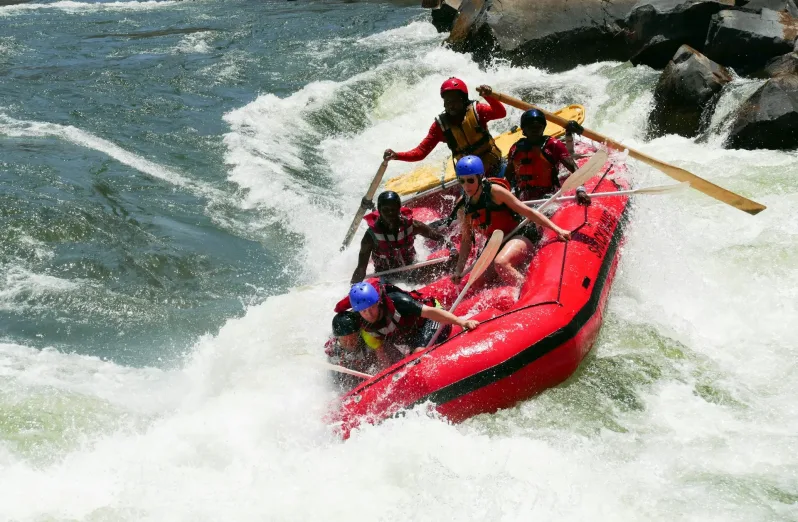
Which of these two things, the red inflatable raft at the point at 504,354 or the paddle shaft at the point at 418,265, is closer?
the red inflatable raft at the point at 504,354

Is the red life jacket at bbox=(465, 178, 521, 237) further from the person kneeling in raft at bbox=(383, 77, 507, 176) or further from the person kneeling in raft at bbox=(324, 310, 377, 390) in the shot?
the person kneeling in raft at bbox=(324, 310, 377, 390)

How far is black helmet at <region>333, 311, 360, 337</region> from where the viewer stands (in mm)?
4855

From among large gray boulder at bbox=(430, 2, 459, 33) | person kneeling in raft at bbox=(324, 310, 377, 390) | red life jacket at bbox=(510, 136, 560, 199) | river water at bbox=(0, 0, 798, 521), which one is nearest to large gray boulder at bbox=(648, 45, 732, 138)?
river water at bbox=(0, 0, 798, 521)

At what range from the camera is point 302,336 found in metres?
5.98

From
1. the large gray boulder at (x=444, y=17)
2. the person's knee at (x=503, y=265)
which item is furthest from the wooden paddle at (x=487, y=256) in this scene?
the large gray boulder at (x=444, y=17)

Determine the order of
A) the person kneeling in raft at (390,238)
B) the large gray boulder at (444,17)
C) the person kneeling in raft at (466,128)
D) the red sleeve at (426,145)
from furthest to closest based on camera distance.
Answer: the large gray boulder at (444,17)
the red sleeve at (426,145)
the person kneeling in raft at (466,128)
the person kneeling in raft at (390,238)

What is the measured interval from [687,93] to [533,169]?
4.40m

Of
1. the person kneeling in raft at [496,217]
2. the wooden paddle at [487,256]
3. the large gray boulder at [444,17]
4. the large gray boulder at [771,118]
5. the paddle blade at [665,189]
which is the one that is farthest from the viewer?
the large gray boulder at [444,17]

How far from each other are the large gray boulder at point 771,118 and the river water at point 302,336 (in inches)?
7.1

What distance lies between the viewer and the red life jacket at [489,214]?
5.56 metres

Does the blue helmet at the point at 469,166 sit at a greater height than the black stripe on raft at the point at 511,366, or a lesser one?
greater

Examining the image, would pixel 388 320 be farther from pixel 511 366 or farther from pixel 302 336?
pixel 302 336

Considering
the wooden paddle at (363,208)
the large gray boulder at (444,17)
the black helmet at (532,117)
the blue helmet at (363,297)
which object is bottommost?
the large gray boulder at (444,17)

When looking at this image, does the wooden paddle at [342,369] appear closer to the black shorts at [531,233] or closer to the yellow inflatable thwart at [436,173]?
the black shorts at [531,233]
